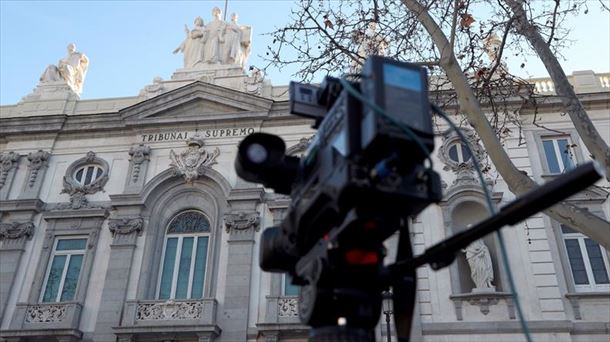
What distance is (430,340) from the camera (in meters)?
15.6

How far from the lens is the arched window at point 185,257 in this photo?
704 inches

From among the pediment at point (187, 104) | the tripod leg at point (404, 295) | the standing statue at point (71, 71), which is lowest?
the tripod leg at point (404, 295)

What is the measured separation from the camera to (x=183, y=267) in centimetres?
1839

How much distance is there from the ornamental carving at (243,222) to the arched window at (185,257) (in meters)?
1.17

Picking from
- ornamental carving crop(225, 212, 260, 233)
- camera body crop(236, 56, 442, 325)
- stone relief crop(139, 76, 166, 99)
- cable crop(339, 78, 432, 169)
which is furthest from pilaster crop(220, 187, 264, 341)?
cable crop(339, 78, 432, 169)

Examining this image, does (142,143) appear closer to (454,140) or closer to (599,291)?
(454,140)

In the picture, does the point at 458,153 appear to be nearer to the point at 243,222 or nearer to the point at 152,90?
the point at 243,222

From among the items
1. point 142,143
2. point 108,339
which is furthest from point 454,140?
point 108,339

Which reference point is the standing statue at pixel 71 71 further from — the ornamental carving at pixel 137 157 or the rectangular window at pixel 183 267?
the rectangular window at pixel 183 267

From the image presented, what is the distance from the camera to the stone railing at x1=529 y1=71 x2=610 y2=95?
19328 mm

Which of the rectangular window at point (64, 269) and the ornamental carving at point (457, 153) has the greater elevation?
the ornamental carving at point (457, 153)

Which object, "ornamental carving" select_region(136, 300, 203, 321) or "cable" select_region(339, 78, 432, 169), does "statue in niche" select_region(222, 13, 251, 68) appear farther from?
"cable" select_region(339, 78, 432, 169)

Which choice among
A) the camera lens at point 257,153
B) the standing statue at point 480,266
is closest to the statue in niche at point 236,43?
the standing statue at point 480,266

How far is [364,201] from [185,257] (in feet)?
54.5
